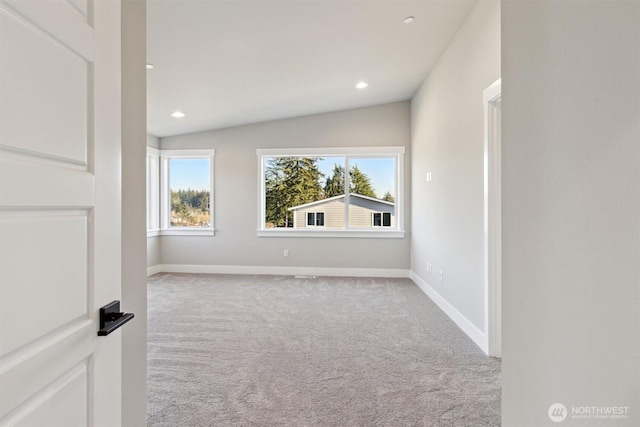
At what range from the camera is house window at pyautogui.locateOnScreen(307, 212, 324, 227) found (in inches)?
214

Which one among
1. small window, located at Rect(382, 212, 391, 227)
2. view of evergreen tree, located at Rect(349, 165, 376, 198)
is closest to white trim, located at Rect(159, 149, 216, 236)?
view of evergreen tree, located at Rect(349, 165, 376, 198)

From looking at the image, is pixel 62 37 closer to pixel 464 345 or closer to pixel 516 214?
pixel 516 214

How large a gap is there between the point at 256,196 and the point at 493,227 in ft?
12.8

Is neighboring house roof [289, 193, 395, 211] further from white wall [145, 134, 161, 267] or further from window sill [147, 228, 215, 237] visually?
white wall [145, 134, 161, 267]

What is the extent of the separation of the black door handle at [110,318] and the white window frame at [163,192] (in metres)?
4.80

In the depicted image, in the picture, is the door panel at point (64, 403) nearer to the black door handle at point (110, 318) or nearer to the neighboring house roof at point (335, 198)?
the black door handle at point (110, 318)

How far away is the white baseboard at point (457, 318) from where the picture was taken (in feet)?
8.46

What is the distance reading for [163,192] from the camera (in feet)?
18.6

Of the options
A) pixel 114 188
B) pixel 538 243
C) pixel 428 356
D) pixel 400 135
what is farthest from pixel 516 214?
pixel 400 135

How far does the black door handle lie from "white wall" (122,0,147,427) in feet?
0.92

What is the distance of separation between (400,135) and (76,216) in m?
4.98

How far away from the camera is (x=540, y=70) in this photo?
36.4 inches

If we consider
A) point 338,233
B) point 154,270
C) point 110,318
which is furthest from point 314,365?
point 154,270

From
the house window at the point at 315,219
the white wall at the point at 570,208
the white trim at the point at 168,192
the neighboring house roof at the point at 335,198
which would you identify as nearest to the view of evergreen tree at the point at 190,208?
the white trim at the point at 168,192
